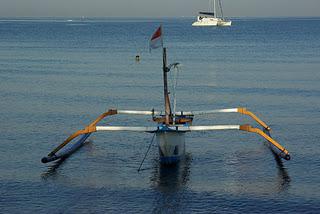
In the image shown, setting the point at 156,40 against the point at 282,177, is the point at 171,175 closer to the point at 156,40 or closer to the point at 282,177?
the point at 282,177

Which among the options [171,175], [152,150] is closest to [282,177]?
[171,175]

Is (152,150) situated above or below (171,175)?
above

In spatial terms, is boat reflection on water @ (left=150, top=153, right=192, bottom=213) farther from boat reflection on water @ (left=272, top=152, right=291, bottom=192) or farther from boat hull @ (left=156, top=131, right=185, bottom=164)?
boat reflection on water @ (left=272, top=152, right=291, bottom=192)

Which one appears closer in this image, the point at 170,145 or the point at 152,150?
the point at 170,145

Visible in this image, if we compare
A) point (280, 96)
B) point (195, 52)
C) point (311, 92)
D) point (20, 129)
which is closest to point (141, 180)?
point (20, 129)

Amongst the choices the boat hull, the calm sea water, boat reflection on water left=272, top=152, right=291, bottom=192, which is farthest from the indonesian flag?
boat reflection on water left=272, top=152, right=291, bottom=192

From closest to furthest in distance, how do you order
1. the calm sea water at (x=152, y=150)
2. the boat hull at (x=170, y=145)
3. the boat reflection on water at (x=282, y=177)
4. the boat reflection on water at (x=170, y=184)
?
the boat reflection on water at (x=170, y=184) < the calm sea water at (x=152, y=150) < the boat reflection on water at (x=282, y=177) < the boat hull at (x=170, y=145)

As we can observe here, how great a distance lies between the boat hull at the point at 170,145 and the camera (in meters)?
43.5

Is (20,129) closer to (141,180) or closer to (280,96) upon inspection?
(141,180)

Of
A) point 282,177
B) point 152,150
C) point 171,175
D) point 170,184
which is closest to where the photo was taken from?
point 170,184

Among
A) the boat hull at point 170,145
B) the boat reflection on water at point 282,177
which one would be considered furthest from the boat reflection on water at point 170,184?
the boat reflection on water at point 282,177

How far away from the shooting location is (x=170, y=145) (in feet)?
144

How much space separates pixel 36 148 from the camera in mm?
49688

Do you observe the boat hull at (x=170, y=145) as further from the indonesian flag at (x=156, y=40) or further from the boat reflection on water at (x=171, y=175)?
the indonesian flag at (x=156, y=40)
